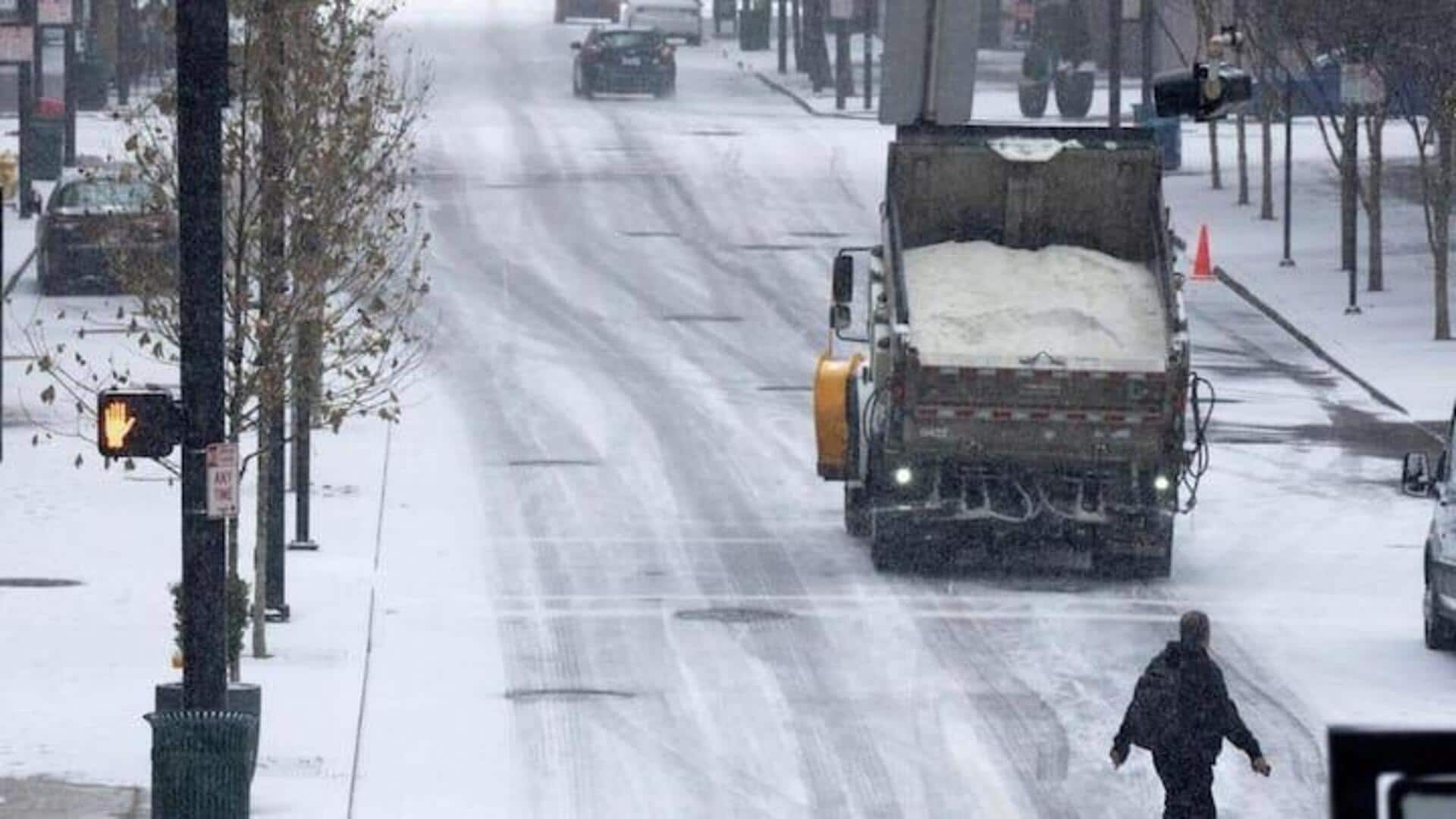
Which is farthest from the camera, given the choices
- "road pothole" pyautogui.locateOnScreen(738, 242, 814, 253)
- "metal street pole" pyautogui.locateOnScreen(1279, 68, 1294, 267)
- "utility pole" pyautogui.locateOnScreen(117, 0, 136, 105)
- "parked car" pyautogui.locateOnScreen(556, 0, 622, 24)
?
"parked car" pyautogui.locateOnScreen(556, 0, 622, 24)

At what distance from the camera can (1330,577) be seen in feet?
74.5

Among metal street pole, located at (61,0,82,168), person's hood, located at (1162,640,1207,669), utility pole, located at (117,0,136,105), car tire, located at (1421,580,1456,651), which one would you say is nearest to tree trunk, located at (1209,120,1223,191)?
metal street pole, located at (61,0,82,168)

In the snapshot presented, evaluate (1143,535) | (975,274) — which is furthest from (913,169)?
(1143,535)

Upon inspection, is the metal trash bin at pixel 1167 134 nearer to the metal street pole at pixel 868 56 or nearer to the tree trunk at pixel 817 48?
the metal street pole at pixel 868 56

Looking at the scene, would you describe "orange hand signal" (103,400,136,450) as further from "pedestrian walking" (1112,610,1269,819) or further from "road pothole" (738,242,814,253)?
"road pothole" (738,242,814,253)

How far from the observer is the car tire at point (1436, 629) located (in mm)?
19234

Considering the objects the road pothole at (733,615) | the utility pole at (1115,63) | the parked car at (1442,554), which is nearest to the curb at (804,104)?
the utility pole at (1115,63)

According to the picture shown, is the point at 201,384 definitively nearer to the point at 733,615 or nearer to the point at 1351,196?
the point at 733,615

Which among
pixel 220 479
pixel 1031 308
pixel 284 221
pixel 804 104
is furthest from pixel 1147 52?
pixel 220 479

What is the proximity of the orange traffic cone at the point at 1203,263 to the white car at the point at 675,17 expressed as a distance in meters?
41.8

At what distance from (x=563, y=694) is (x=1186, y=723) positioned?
267 inches

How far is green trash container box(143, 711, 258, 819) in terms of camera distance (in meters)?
12.7

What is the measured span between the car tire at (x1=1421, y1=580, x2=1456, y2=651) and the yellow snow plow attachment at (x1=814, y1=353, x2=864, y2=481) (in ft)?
20.8

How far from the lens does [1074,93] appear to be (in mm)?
62062
